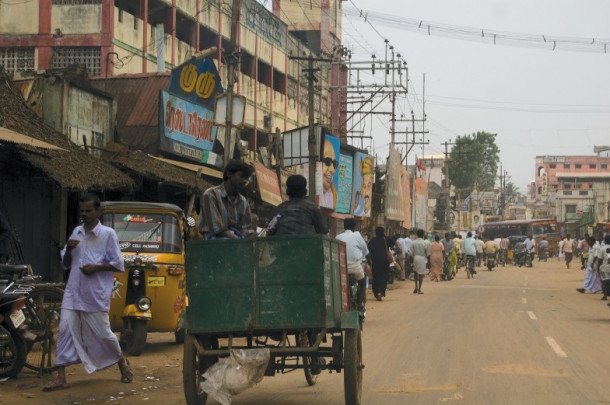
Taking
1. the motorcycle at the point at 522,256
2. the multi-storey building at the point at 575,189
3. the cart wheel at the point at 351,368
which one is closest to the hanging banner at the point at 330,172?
the motorcycle at the point at 522,256

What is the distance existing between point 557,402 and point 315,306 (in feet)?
8.79

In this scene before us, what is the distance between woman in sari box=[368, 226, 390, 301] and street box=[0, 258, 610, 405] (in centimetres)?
355

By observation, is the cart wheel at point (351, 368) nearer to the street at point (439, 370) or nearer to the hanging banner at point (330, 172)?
the street at point (439, 370)

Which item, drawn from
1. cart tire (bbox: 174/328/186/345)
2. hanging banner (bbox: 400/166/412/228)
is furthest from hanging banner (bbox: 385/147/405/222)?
cart tire (bbox: 174/328/186/345)

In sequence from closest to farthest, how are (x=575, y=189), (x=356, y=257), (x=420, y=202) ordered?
(x=356, y=257) → (x=420, y=202) → (x=575, y=189)

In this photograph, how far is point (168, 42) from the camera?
113 ft

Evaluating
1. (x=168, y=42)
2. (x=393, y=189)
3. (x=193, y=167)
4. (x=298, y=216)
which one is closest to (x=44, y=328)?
(x=298, y=216)

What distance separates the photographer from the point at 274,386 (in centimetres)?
967

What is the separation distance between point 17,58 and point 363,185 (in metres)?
21.8

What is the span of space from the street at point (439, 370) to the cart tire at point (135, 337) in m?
0.17

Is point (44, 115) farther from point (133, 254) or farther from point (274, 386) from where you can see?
point (274, 386)

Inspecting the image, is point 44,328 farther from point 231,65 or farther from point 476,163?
point 476,163

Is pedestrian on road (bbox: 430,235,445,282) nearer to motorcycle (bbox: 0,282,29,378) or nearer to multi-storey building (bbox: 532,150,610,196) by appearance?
motorcycle (bbox: 0,282,29,378)

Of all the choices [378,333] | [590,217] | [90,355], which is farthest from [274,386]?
[590,217]
